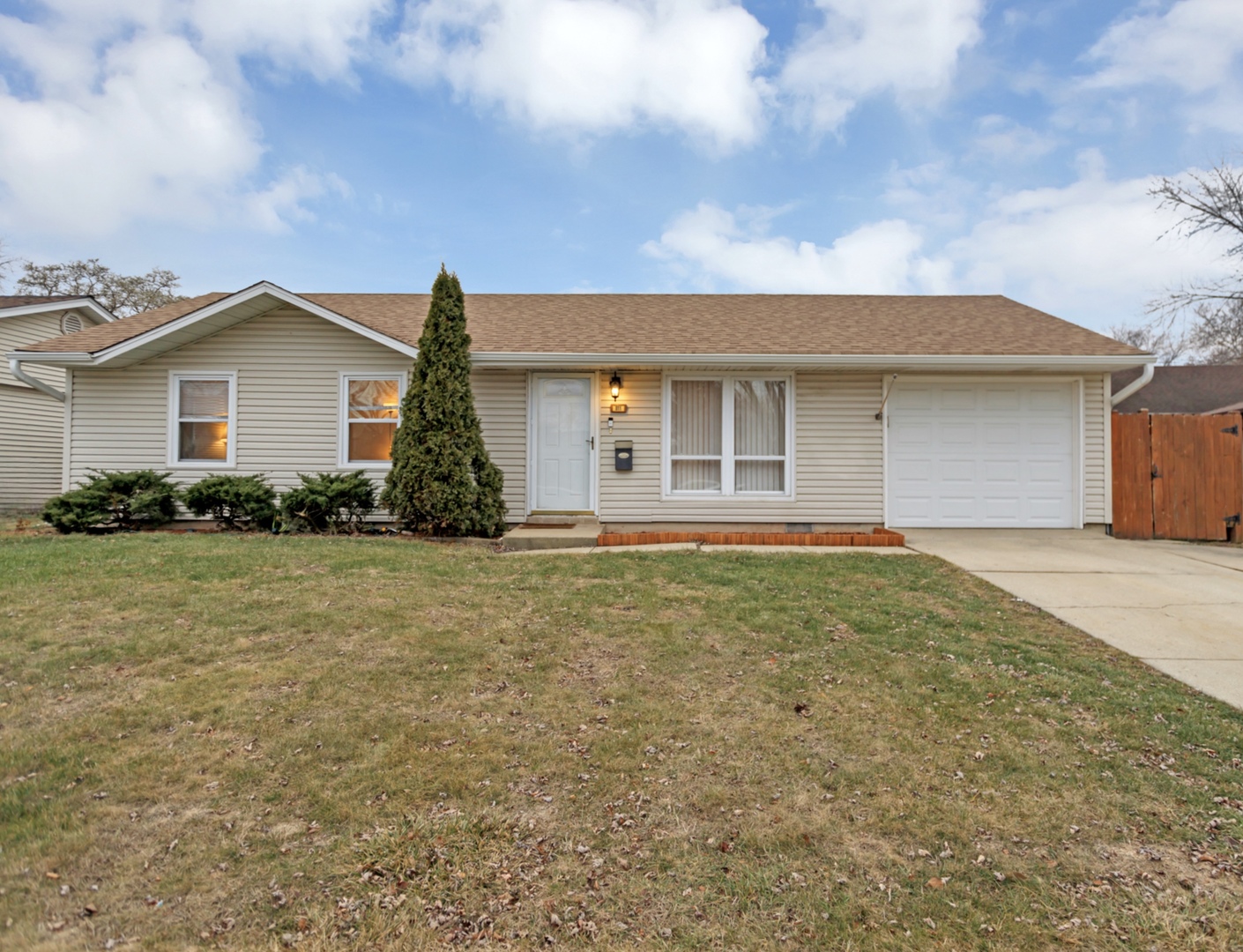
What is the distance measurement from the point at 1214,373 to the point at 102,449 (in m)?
26.0

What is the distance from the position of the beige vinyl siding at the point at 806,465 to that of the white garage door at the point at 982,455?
15.3 inches

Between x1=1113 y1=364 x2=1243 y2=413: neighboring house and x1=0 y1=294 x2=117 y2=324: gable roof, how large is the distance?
2520 cm

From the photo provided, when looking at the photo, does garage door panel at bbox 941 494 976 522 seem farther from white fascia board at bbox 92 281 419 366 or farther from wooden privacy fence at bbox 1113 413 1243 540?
white fascia board at bbox 92 281 419 366

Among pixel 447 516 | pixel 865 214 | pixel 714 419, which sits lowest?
pixel 447 516

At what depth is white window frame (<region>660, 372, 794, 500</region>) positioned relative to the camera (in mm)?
9227

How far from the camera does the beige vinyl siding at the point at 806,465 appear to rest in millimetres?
9219

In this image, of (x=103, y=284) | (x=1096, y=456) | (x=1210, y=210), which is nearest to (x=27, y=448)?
(x=103, y=284)

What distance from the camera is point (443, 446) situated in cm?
785

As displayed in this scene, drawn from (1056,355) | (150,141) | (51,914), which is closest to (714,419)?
(1056,355)

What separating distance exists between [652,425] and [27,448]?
13947mm

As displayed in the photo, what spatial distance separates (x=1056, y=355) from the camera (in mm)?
8430

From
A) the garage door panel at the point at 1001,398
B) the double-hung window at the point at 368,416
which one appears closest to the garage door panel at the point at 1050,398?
the garage door panel at the point at 1001,398

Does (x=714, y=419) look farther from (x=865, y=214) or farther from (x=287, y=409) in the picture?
(x=865, y=214)

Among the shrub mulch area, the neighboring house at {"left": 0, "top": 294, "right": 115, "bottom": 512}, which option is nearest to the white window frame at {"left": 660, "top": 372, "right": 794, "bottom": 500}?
the shrub mulch area
